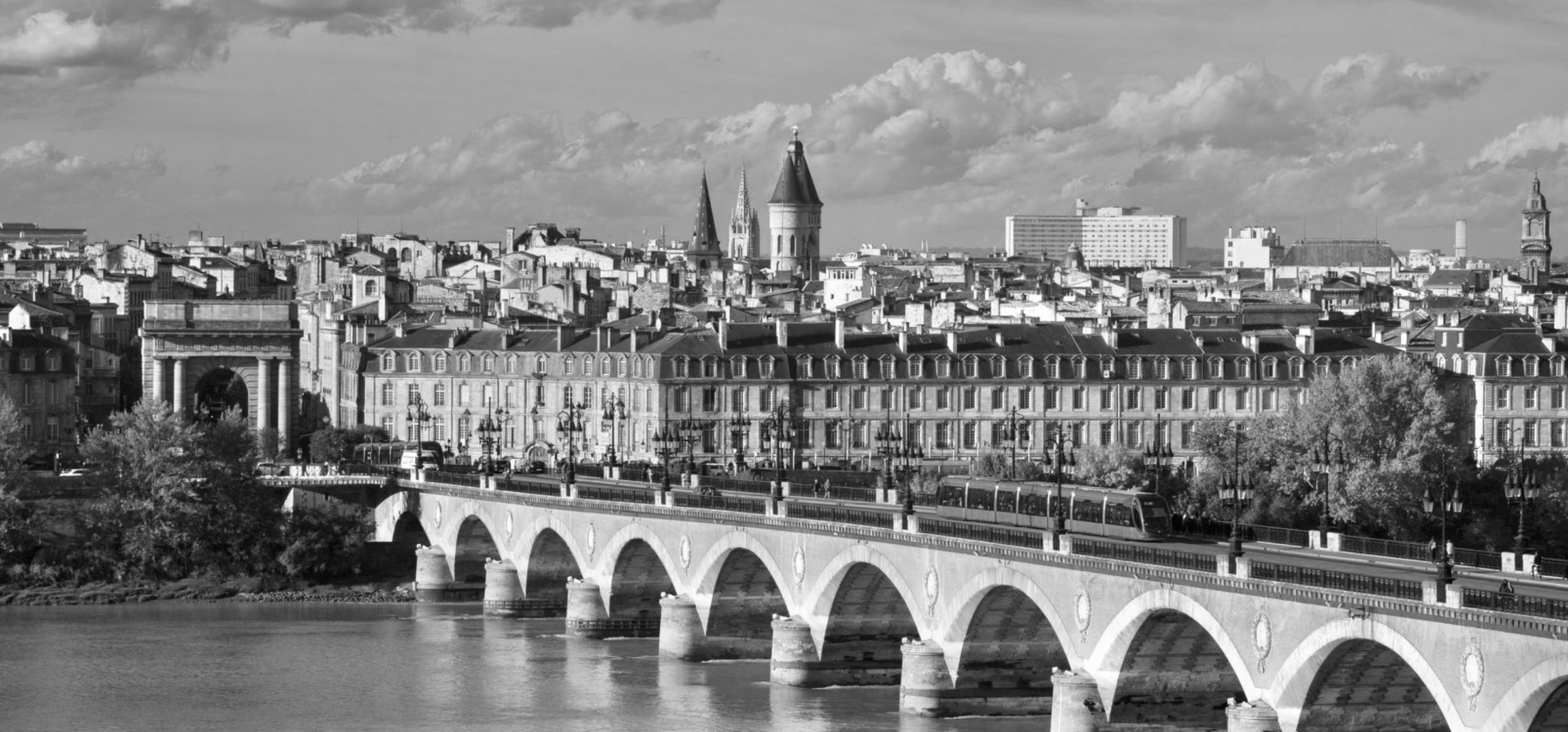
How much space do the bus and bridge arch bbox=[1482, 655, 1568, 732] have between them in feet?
185

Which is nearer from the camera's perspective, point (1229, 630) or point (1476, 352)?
point (1229, 630)

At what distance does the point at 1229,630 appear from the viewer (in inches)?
1865

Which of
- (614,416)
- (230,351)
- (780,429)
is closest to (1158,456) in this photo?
(780,429)

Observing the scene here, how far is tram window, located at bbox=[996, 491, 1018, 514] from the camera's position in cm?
6194

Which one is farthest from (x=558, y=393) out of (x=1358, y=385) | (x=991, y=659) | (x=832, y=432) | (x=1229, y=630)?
(x=1229, y=630)

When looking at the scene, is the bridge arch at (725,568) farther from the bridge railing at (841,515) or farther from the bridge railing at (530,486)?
the bridge railing at (530,486)

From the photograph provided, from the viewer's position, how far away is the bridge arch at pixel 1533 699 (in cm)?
3931

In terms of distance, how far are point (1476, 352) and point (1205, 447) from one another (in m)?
22.5

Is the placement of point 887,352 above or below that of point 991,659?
above

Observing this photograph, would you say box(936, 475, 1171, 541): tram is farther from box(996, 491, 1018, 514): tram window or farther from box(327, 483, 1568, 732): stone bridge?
A: box(327, 483, 1568, 732): stone bridge

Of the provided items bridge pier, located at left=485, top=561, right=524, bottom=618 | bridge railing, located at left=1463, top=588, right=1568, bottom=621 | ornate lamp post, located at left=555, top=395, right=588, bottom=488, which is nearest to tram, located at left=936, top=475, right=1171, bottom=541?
bridge railing, located at left=1463, top=588, right=1568, bottom=621

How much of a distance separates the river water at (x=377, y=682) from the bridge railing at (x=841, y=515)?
3.50m

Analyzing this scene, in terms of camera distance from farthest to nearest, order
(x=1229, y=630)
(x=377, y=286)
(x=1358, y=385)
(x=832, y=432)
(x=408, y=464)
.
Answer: (x=377, y=286), (x=832, y=432), (x=408, y=464), (x=1358, y=385), (x=1229, y=630)

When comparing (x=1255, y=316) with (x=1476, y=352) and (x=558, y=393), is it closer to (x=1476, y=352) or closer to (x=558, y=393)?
(x=1476, y=352)
